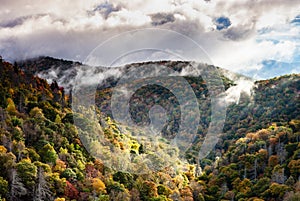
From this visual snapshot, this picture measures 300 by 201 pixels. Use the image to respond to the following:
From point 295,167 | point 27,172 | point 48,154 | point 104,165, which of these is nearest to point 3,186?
point 27,172

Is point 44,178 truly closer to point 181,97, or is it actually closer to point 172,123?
point 172,123

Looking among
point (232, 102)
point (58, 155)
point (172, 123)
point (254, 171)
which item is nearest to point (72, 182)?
point (58, 155)

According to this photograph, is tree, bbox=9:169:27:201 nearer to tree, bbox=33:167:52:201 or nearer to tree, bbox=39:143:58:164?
tree, bbox=33:167:52:201

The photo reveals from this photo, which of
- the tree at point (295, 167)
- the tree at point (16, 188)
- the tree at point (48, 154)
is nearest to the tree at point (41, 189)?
the tree at point (16, 188)

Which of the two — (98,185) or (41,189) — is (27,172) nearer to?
(41,189)

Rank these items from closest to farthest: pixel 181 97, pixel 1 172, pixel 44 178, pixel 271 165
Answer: pixel 1 172, pixel 44 178, pixel 271 165, pixel 181 97

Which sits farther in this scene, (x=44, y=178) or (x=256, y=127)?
(x=256, y=127)

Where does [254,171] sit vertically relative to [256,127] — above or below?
below

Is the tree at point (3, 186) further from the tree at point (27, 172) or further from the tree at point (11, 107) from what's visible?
the tree at point (11, 107)
